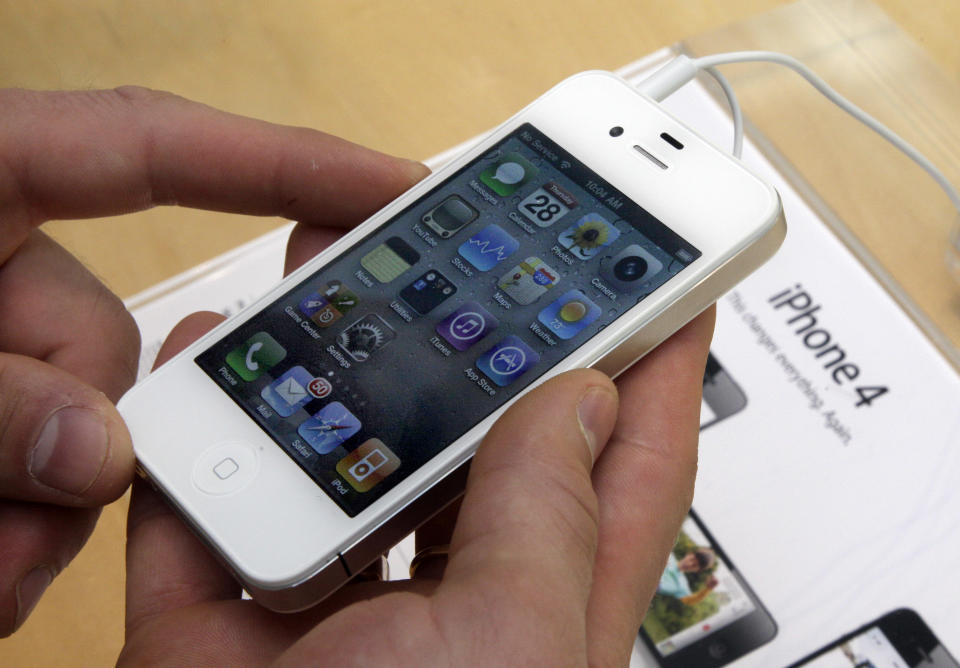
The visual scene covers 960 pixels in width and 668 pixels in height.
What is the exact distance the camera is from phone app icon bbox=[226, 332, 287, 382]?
1.29 feet

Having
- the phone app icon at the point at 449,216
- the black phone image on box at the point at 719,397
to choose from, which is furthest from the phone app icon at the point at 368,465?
the black phone image on box at the point at 719,397

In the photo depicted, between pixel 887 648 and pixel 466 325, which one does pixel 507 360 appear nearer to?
pixel 466 325

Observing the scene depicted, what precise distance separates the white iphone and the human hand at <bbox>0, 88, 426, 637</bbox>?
6 cm

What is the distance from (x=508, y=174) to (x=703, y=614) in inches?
9.6

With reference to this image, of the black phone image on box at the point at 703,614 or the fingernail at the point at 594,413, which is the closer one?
the fingernail at the point at 594,413

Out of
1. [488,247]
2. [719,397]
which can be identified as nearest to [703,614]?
[719,397]

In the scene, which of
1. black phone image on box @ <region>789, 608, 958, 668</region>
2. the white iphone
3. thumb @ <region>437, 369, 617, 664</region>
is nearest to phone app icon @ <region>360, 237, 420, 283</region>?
the white iphone

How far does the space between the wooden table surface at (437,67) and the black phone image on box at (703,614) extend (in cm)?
22

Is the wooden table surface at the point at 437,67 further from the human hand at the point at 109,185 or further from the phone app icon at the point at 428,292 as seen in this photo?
the phone app icon at the point at 428,292

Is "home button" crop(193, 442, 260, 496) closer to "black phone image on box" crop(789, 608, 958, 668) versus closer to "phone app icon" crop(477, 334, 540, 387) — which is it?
"phone app icon" crop(477, 334, 540, 387)

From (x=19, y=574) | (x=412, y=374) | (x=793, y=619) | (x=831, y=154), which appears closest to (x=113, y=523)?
(x=19, y=574)

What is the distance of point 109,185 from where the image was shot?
0.45m

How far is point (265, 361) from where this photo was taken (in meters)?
0.40

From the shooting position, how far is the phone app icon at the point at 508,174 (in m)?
Answer: 0.42
